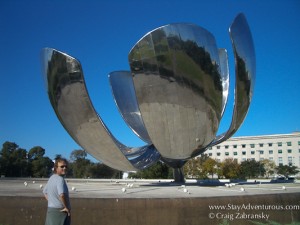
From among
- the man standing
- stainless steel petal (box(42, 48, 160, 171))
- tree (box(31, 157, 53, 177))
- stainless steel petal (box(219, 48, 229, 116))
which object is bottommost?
tree (box(31, 157, 53, 177))

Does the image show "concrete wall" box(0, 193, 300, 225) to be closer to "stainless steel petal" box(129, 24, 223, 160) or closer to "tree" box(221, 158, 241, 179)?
"stainless steel petal" box(129, 24, 223, 160)

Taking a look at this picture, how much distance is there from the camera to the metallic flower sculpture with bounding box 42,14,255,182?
1005 centimetres

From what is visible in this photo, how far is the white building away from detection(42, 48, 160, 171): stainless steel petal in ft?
218

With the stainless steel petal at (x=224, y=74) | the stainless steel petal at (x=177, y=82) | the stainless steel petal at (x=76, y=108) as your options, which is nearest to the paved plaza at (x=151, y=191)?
the stainless steel petal at (x=76, y=108)

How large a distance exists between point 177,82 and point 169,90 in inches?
13.6

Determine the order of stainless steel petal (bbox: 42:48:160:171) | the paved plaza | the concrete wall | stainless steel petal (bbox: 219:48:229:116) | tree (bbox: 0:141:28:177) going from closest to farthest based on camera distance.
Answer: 1. the concrete wall
2. the paved plaza
3. stainless steel petal (bbox: 42:48:160:171)
4. stainless steel petal (bbox: 219:48:229:116)
5. tree (bbox: 0:141:28:177)

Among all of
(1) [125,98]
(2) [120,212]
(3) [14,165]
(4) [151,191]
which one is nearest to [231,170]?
(3) [14,165]

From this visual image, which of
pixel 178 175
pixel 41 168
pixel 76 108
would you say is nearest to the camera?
pixel 76 108

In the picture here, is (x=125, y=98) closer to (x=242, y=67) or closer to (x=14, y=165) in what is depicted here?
(x=242, y=67)

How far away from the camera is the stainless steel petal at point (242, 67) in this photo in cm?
1129

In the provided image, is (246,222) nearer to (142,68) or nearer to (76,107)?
(142,68)

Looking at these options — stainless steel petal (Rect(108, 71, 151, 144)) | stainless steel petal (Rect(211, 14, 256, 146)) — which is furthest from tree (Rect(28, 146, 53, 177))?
stainless steel petal (Rect(211, 14, 256, 146))

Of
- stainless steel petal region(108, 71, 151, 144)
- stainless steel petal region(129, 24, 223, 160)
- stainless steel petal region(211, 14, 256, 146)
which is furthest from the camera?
stainless steel petal region(108, 71, 151, 144)

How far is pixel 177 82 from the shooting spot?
10.2m
